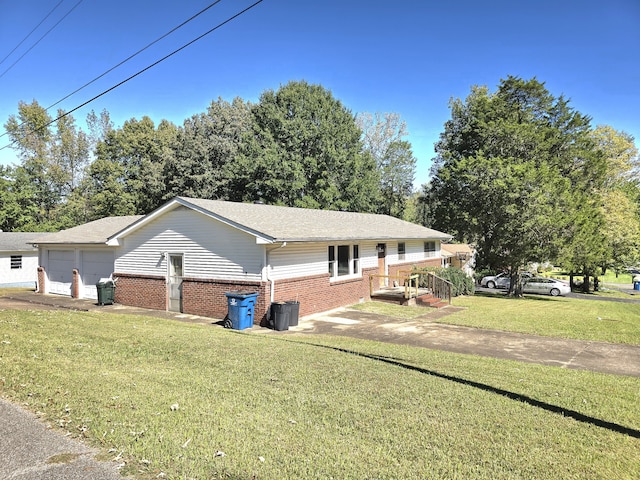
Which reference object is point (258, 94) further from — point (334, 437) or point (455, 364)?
point (334, 437)

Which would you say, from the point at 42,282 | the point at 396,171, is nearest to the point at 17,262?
the point at 42,282

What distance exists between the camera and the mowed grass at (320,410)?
4.04m

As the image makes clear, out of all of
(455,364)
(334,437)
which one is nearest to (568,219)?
(455,364)

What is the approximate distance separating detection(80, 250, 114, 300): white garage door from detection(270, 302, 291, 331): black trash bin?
10.4 meters

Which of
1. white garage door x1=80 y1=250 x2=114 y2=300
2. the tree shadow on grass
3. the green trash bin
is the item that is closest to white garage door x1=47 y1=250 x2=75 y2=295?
white garage door x1=80 y1=250 x2=114 y2=300

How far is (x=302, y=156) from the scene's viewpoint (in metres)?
36.0

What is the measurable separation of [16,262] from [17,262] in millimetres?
58

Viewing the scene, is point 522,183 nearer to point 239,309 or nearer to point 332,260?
point 332,260

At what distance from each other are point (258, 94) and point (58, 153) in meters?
24.9

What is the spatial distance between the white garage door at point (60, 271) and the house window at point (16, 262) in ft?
25.7

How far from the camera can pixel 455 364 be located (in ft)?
27.6

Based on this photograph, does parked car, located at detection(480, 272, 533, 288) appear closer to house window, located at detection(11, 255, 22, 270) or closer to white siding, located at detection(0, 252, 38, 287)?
white siding, located at detection(0, 252, 38, 287)

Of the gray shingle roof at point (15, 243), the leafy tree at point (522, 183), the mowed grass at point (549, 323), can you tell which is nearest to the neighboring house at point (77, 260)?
the gray shingle roof at point (15, 243)

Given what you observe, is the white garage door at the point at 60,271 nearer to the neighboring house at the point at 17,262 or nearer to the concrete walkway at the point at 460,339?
the concrete walkway at the point at 460,339
